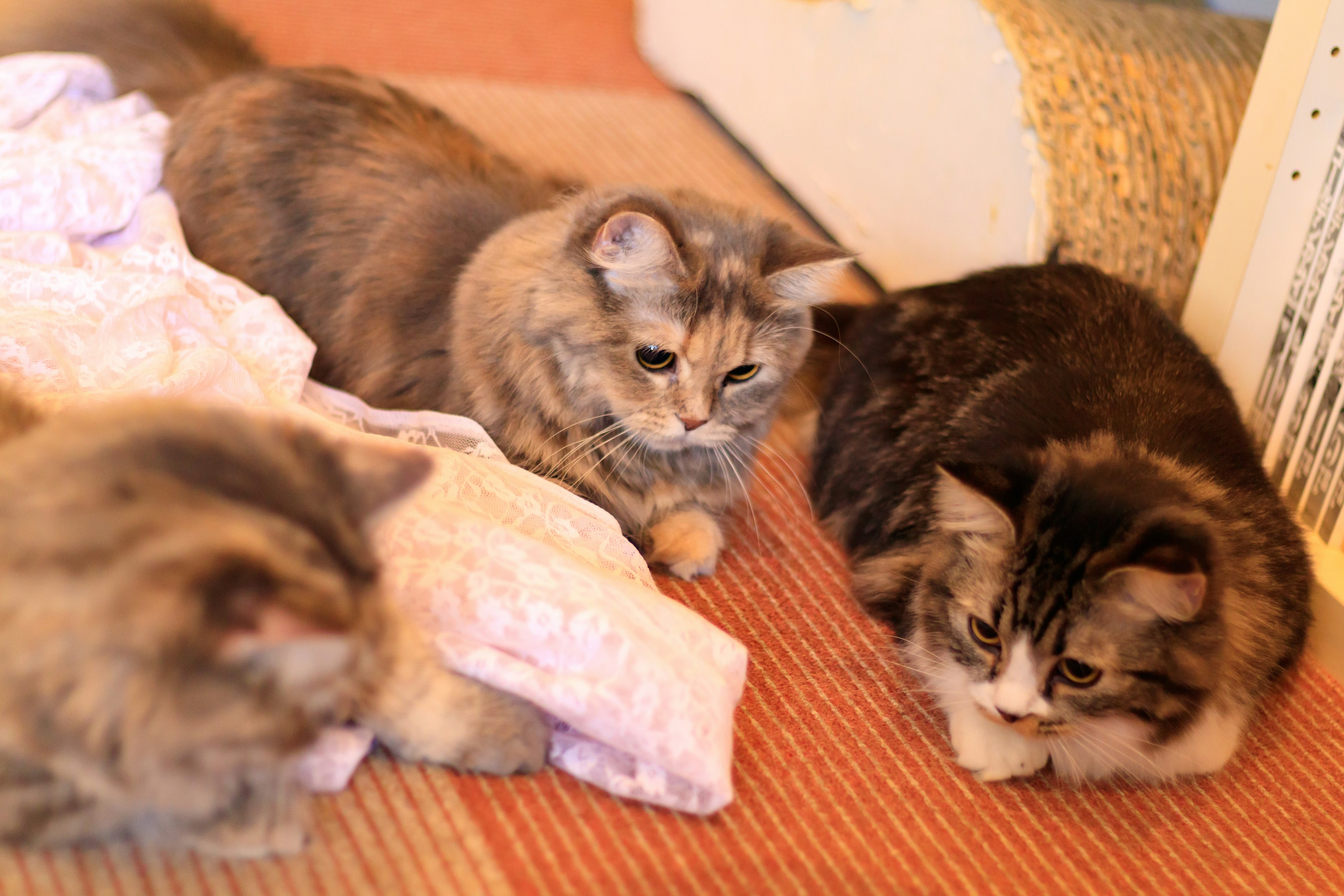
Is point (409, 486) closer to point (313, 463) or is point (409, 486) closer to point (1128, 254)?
point (313, 463)

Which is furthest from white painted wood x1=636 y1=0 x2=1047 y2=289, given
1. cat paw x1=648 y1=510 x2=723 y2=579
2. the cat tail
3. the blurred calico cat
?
the blurred calico cat

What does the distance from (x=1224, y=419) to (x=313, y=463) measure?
4.82ft

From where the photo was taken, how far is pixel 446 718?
1204 mm

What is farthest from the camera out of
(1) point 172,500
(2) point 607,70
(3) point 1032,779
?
(2) point 607,70

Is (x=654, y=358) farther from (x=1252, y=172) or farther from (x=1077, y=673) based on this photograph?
(x=1252, y=172)

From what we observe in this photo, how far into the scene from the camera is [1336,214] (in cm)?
192

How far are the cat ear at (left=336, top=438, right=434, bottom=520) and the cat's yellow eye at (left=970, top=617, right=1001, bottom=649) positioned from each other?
0.81m

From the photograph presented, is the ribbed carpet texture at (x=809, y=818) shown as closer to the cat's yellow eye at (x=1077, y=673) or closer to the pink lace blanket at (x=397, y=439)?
the pink lace blanket at (x=397, y=439)

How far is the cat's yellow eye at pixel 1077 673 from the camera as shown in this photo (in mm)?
1340

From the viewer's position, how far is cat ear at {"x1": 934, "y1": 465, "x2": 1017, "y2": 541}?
4.41 feet

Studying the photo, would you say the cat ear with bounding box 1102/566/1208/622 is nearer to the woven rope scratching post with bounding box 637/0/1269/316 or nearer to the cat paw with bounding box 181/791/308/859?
the cat paw with bounding box 181/791/308/859

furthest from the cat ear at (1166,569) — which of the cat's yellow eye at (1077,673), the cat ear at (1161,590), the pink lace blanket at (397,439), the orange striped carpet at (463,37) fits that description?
the orange striped carpet at (463,37)

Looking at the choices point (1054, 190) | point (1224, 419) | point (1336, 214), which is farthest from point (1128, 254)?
point (1224, 419)

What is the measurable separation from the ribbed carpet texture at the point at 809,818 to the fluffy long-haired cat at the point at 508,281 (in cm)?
24
